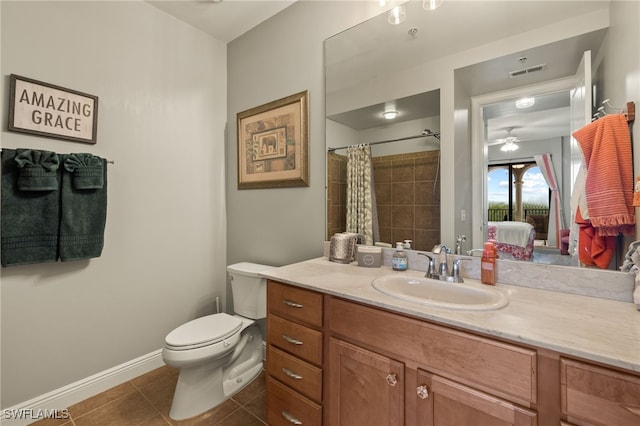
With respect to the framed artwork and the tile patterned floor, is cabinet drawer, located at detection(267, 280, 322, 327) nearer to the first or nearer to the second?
the tile patterned floor

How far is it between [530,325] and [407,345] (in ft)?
1.22

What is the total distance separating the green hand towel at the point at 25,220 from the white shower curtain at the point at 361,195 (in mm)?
1690

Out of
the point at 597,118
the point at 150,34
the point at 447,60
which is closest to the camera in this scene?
the point at 597,118

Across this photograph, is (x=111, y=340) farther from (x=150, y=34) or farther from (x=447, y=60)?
(x=447, y=60)

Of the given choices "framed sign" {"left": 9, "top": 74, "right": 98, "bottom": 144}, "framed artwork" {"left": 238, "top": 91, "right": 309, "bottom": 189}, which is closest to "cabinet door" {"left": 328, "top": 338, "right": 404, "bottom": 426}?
"framed artwork" {"left": 238, "top": 91, "right": 309, "bottom": 189}

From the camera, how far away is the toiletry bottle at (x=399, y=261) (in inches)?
57.8

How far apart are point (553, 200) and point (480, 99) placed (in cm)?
56

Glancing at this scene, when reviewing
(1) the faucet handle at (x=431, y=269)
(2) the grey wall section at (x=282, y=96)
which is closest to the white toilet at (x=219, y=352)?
(2) the grey wall section at (x=282, y=96)

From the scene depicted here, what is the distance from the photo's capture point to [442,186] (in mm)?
1440

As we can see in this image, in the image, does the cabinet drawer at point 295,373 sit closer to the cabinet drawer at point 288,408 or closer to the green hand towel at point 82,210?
the cabinet drawer at point 288,408

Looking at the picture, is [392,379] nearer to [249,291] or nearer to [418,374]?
[418,374]

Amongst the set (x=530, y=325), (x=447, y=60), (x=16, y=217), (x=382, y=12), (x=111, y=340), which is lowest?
(x=111, y=340)

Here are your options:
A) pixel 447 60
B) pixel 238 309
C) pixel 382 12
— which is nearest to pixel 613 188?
pixel 447 60

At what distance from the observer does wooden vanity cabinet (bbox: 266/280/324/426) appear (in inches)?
48.1
